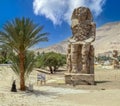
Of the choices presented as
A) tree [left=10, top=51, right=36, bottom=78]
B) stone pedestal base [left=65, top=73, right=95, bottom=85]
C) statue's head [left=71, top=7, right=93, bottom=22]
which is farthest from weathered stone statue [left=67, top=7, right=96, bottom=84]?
tree [left=10, top=51, right=36, bottom=78]

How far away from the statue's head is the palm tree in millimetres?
5374

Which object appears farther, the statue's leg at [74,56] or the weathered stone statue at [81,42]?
the statue's leg at [74,56]

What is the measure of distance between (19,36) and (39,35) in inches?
55.0

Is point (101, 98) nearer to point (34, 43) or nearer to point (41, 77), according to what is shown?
point (34, 43)

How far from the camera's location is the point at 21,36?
1518 centimetres

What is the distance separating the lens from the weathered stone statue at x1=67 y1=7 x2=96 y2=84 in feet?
64.9

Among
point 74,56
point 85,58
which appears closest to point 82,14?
point 74,56

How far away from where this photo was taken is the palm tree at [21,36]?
15346mm

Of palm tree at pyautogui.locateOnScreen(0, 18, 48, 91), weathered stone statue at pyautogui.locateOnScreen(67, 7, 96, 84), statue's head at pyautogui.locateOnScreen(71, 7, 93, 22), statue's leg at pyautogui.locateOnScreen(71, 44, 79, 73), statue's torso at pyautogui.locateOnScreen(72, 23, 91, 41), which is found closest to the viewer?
palm tree at pyautogui.locateOnScreen(0, 18, 48, 91)

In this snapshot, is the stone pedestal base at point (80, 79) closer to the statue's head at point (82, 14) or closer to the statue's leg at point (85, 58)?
the statue's leg at point (85, 58)

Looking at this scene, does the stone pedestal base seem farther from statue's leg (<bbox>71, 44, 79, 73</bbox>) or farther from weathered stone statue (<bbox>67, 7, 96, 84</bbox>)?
statue's leg (<bbox>71, 44, 79, 73</bbox>)

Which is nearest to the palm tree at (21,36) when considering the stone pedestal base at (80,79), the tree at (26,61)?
the tree at (26,61)

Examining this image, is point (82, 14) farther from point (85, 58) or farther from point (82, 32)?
point (85, 58)

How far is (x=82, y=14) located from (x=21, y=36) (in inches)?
266
